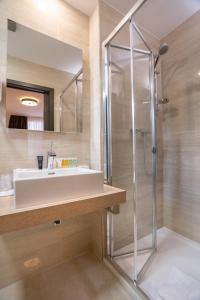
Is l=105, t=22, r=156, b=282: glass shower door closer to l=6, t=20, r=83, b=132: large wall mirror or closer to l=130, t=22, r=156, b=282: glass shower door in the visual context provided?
l=130, t=22, r=156, b=282: glass shower door

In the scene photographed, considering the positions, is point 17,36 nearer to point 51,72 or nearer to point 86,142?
point 51,72

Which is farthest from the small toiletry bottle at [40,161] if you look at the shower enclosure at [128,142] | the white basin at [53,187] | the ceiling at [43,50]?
the ceiling at [43,50]

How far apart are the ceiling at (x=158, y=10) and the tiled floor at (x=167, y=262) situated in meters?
2.36

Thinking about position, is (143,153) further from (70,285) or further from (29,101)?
(70,285)

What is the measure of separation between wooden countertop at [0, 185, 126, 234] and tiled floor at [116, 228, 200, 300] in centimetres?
72

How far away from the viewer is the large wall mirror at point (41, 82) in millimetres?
1347

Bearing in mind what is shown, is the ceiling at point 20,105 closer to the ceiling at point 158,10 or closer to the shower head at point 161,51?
the ceiling at point 158,10

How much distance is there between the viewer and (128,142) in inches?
62.7

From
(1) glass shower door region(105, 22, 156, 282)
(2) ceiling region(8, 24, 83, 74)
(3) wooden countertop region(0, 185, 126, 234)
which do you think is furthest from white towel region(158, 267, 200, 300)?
(2) ceiling region(8, 24, 83, 74)

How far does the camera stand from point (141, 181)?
1.69 meters

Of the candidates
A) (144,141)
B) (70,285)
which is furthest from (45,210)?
(144,141)

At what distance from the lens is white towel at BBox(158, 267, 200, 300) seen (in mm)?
1161

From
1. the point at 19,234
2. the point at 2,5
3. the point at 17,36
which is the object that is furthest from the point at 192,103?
the point at 19,234

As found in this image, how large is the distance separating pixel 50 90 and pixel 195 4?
5.59 ft
